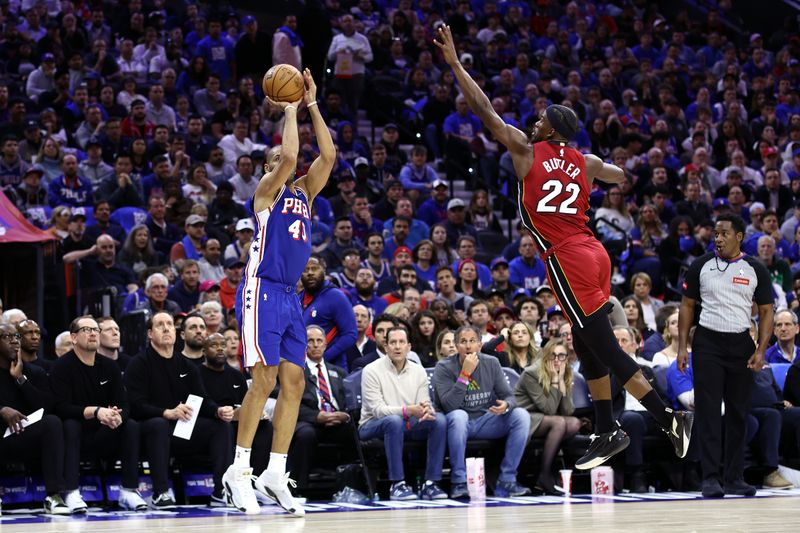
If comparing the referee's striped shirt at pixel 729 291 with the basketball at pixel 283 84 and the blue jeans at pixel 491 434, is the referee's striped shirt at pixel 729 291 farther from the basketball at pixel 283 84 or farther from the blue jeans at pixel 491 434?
the basketball at pixel 283 84

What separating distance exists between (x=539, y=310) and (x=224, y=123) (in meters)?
6.22

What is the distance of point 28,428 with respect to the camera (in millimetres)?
8664

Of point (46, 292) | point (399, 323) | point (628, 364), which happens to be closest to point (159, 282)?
point (46, 292)

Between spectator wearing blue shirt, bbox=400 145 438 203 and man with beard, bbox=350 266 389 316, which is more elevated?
spectator wearing blue shirt, bbox=400 145 438 203

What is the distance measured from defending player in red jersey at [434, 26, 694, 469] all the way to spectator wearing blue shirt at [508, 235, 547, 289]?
6.79m

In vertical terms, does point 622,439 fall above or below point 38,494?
above

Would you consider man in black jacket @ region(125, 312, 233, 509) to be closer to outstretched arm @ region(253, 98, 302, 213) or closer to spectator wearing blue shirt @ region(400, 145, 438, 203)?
outstretched arm @ region(253, 98, 302, 213)

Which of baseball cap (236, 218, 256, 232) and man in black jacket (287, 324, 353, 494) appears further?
baseball cap (236, 218, 256, 232)

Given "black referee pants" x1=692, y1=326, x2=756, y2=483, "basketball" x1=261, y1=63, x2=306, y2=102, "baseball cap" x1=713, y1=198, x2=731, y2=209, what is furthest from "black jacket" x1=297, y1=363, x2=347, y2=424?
"baseball cap" x1=713, y1=198, x2=731, y2=209

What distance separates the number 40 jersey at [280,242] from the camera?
24.0 ft

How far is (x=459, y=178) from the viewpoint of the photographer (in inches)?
709

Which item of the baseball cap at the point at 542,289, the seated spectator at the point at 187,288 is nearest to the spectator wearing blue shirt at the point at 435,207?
the baseball cap at the point at 542,289

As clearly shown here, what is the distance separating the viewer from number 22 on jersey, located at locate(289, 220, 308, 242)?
7344 mm

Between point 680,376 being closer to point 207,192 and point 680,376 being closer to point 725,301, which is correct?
point 725,301
